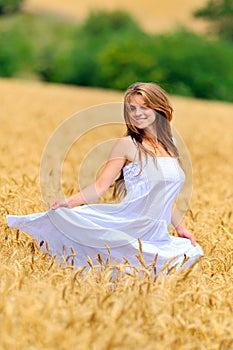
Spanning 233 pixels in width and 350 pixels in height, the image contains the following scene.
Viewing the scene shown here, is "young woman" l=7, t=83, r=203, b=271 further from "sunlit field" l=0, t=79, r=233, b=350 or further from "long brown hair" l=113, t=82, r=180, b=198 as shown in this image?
"sunlit field" l=0, t=79, r=233, b=350

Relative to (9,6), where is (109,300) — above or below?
above

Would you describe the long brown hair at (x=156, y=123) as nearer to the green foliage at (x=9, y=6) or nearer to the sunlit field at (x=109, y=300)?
the sunlit field at (x=109, y=300)

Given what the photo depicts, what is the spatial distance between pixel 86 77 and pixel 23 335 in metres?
53.5

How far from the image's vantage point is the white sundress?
13.6 feet

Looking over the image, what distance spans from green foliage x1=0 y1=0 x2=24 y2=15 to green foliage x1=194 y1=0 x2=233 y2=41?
1200 inches

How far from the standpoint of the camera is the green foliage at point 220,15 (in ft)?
→ 216

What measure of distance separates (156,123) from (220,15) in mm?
63925

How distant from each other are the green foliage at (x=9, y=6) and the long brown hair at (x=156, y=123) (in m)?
86.7

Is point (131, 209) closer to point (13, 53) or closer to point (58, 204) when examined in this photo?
point (58, 204)

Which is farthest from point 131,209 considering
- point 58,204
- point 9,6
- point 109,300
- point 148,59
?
point 9,6

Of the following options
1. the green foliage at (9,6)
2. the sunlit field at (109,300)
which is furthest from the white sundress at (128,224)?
the green foliage at (9,6)

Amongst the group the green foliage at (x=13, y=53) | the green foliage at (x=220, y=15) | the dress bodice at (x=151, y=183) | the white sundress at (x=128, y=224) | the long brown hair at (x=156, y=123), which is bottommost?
the green foliage at (x=13, y=53)

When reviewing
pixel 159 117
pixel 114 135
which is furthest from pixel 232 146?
pixel 159 117

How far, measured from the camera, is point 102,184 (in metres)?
4.15
